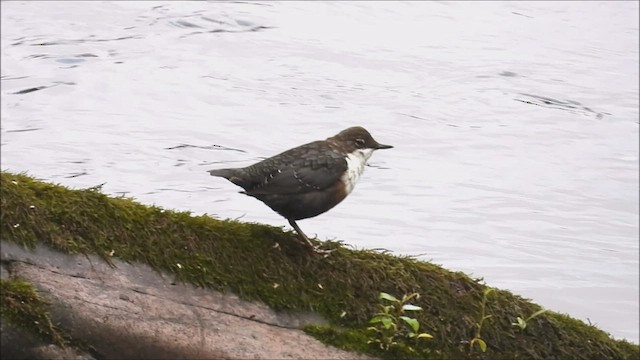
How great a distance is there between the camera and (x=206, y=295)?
4.86m

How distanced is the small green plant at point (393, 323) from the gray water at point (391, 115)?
3.93 meters

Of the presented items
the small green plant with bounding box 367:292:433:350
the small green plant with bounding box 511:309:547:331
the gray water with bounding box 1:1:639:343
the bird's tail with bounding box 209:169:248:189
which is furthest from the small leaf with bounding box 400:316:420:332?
the gray water with bounding box 1:1:639:343

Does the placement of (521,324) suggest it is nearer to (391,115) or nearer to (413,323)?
Result: (413,323)

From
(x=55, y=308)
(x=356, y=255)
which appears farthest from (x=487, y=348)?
(x=55, y=308)

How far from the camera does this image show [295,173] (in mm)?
Answer: 5371

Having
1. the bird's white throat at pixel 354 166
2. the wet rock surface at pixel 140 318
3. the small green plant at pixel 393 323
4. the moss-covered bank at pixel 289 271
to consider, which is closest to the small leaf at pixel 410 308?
the small green plant at pixel 393 323

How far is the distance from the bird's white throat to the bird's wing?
7 cm

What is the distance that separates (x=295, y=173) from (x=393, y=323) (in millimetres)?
850

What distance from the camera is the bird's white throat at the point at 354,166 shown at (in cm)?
551

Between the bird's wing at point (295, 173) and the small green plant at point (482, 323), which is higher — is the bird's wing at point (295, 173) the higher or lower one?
the higher one

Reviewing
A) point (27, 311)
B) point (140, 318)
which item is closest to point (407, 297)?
point (140, 318)

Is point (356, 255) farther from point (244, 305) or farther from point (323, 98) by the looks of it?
point (323, 98)

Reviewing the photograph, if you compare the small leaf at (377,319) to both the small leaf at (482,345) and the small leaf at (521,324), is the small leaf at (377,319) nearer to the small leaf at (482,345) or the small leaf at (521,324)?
the small leaf at (482,345)

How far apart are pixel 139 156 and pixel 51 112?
1149 mm
